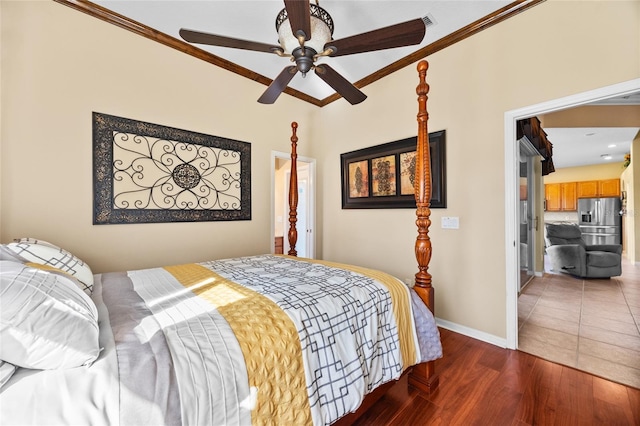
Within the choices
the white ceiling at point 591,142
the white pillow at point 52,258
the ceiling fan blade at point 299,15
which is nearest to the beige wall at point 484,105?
the ceiling fan blade at point 299,15

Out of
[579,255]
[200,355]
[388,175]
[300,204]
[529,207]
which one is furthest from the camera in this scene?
[300,204]

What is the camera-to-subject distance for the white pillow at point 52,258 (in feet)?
4.56

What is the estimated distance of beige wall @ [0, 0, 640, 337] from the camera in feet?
6.51

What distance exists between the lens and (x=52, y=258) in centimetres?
148

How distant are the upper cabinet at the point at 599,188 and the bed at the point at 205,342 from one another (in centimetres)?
871

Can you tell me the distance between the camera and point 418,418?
1.51 m

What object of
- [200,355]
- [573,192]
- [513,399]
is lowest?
[513,399]

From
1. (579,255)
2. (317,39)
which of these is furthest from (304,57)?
(579,255)

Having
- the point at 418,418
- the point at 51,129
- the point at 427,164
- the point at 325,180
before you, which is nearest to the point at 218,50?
the point at 51,129

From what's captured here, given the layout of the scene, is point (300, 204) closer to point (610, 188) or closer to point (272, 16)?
point (272, 16)

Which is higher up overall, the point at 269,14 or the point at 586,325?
the point at 269,14

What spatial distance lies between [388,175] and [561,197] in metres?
7.79

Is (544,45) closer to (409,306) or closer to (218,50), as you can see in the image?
(409,306)

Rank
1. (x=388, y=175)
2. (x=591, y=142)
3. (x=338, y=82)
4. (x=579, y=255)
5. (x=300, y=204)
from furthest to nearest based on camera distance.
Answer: (x=591, y=142) < (x=300, y=204) < (x=579, y=255) < (x=388, y=175) < (x=338, y=82)
